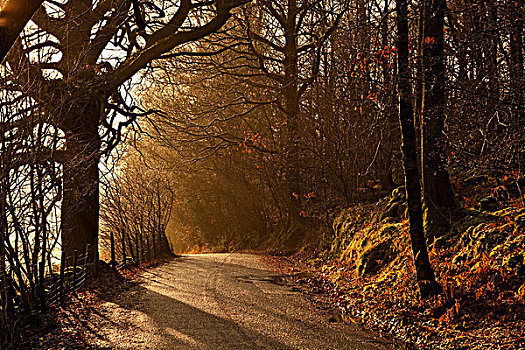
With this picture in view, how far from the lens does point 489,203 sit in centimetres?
950

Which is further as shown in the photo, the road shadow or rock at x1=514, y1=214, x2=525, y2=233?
rock at x1=514, y1=214, x2=525, y2=233

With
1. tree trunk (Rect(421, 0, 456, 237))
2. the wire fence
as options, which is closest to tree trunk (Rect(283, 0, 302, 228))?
tree trunk (Rect(421, 0, 456, 237))

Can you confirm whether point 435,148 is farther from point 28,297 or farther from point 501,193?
point 28,297

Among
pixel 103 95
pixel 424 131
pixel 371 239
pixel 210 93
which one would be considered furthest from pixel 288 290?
pixel 210 93

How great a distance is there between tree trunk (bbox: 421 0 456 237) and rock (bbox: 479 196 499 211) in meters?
0.53

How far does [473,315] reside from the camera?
6773mm

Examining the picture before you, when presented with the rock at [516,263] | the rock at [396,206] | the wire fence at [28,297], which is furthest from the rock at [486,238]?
the wire fence at [28,297]

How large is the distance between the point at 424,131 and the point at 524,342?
5.03 m

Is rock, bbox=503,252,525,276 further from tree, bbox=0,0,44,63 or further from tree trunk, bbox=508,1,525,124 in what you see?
tree, bbox=0,0,44,63

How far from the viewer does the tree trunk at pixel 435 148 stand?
30.9ft

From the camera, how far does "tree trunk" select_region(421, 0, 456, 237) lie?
9.41 meters

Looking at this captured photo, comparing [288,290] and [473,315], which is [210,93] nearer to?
[288,290]

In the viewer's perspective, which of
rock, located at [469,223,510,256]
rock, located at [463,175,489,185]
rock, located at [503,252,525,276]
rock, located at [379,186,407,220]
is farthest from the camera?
rock, located at [379,186,407,220]

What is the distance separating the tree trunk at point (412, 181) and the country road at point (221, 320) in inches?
52.8
